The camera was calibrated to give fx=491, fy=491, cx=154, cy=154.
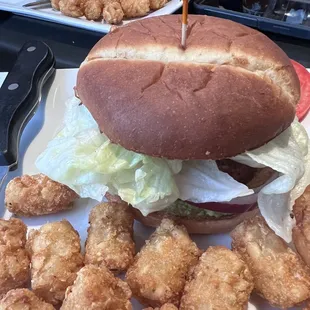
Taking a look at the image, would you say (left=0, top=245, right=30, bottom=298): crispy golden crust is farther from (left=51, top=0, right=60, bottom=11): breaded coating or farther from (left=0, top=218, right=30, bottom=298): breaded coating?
(left=51, top=0, right=60, bottom=11): breaded coating

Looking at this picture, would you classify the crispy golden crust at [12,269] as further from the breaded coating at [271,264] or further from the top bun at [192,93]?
the breaded coating at [271,264]

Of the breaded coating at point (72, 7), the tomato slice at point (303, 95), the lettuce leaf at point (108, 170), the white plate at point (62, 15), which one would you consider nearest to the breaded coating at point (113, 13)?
the white plate at point (62, 15)

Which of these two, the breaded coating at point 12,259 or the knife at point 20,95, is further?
the knife at point 20,95

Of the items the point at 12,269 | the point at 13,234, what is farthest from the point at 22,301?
the point at 13,234

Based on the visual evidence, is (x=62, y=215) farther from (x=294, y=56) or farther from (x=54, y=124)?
(x=294, y=56)

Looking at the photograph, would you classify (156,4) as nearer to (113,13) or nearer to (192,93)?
(113,13)

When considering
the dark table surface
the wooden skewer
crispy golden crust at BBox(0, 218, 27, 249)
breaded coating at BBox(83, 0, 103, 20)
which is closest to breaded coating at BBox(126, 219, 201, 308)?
crispy golden crust at BBox(0, 218, 27, 249)
